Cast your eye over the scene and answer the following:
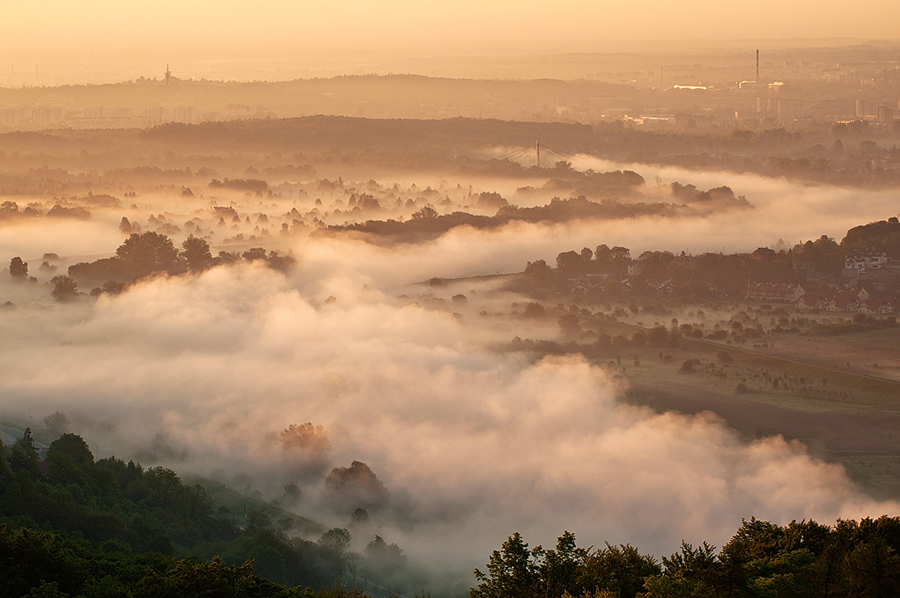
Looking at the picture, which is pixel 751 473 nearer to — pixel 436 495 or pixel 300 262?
pixel 436 495

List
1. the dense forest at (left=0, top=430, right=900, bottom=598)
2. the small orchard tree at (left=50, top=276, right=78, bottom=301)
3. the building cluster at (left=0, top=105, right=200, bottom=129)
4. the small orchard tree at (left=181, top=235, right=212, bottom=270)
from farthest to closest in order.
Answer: the building cluster at (left=0, top=105, right=200, bottom=129)
the small orchard tree at (left=181, top=235, right=212, bottom=270)
the small orchard tree at (left=50, top=276, right=78, bottom=301)
the dense forest at (left=0, top=430, right=900, bottom=598)

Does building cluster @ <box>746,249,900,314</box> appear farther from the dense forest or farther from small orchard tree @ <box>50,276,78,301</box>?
the dense forest

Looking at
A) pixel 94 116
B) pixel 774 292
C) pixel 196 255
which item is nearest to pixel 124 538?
pixel 196 255

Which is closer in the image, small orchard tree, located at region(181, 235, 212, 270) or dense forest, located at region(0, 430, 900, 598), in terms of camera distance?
dense forest, located at region(0, 430, 900, 598)

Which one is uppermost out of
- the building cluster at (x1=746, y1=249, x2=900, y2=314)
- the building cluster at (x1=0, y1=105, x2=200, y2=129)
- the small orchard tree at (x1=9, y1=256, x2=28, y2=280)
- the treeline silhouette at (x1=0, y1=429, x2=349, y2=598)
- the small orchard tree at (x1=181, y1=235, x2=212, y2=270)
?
the building cluster at (x1=0, y1=105, x2=200, y2=129)

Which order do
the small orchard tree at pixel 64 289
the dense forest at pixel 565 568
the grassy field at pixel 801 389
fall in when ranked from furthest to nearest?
the small orchard tree at pixel 64 289
the grassy field at pixel 801 389
the dense forest at pixel 565 568

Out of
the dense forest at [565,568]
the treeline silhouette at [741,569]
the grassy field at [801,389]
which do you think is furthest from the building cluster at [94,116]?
the treeline silhouette at [741,569]

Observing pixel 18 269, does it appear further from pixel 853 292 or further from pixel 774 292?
pixel 853 292

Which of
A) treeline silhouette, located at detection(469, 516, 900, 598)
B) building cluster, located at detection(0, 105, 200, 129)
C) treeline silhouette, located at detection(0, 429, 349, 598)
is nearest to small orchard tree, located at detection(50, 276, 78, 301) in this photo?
treeline silhouette, located at detection(0, 429, 349, 598)

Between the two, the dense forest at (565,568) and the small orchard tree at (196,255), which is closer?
the dense forest at (565,568)

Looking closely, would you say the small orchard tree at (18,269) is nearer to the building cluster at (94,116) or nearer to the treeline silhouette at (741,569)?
the treeline silhouette at (741,569)

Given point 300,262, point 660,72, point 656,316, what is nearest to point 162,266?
point 300,262
